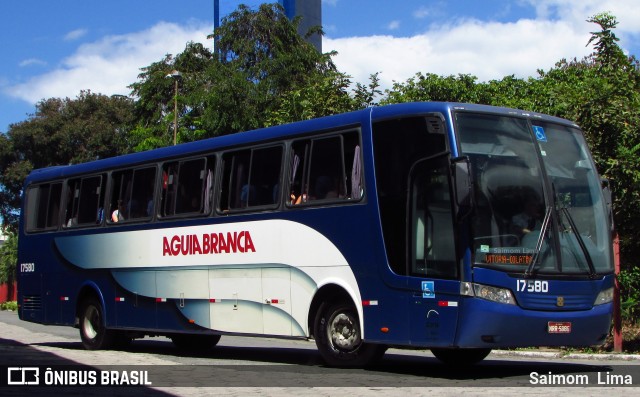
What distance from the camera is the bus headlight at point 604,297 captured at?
11527 mm

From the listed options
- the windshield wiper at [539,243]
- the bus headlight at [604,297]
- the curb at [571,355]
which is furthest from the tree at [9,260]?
the windshield wiper at [539,243]

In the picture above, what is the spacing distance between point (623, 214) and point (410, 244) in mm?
7034

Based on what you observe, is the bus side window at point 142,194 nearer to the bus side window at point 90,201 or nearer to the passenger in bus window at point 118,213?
the passenger in bus window at point 118,213

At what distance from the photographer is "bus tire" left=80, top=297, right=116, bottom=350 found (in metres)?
17.7

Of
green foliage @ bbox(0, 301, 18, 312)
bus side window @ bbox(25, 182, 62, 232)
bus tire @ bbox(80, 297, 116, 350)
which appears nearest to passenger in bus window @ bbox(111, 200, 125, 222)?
bus tire @ bbox(80, 297, 116, 350)

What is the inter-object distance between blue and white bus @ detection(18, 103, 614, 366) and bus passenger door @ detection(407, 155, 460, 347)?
2 cm

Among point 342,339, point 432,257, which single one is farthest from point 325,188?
point 432,257

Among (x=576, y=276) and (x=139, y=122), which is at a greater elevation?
(x=139, y=122)

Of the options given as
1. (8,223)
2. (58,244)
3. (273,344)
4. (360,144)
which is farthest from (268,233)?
(8,223)

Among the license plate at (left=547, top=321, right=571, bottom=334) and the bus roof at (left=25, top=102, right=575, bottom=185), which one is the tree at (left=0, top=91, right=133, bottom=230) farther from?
the license plate at (left=547, top=321, right=571, bottom=334)

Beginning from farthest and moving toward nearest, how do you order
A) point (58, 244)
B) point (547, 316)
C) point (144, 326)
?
point (58, 244)
point (144, 326)
point (547, 316)

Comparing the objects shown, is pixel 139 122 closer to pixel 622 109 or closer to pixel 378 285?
pixel 622 109

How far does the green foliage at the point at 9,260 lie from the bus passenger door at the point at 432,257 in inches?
2026

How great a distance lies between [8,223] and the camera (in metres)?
59.9
